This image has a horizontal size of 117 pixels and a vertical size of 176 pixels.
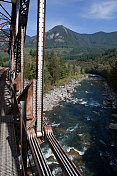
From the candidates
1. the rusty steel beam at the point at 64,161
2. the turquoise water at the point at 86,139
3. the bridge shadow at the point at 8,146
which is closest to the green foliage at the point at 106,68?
the turquoise water at the point at 86,139

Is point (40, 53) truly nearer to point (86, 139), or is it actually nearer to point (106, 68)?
point (86, 139)

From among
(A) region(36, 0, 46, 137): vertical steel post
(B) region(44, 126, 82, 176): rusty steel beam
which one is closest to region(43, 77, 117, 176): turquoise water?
(A) region(36, 0, 46, 137): vertical steel post

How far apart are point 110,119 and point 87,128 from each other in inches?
186

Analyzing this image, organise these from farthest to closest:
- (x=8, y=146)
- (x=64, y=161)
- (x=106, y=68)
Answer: (x=106, y=68), (x=8, y=146), (x=64, y=161)

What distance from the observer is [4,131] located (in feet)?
18.8

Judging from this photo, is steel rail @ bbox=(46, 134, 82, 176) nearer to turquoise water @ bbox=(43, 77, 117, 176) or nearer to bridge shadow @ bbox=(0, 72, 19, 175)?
bridge shadow @ bbox=(0, 72, 19, 175)

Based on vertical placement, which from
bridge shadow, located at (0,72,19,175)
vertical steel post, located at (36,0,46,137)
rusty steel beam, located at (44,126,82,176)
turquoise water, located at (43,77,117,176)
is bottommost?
turquoise water, located at (43,77,117,176)

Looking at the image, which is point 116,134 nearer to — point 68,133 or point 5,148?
point 68,133

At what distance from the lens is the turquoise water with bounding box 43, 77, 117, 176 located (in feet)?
38.5

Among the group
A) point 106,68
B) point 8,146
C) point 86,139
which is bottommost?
point 86,139

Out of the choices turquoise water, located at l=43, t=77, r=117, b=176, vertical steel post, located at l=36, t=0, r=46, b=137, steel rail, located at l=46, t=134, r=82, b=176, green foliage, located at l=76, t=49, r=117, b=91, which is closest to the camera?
steel rail, located at l=46, t=134, r=82, b=176

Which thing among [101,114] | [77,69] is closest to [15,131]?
[101,114]

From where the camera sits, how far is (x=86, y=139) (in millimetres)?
15656

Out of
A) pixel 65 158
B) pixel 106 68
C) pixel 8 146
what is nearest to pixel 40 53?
pixel 65 158
